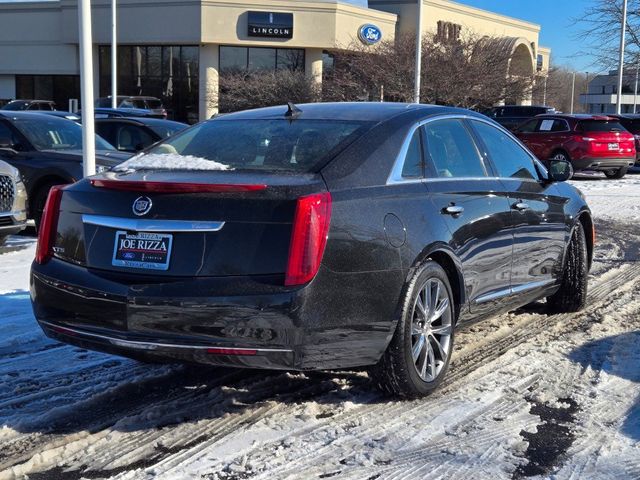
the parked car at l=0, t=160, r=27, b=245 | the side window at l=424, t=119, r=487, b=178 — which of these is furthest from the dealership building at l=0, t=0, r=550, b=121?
the side window at l=424, t=119, r=487, b=178

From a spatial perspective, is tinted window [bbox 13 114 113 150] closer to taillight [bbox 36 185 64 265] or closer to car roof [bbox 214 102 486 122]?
car roof [bbox 214 102 486 122]

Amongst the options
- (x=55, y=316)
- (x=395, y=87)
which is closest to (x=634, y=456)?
(x=55, y=316)

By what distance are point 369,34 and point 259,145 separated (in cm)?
3429

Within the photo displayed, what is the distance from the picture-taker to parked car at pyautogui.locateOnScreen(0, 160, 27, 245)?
9.09 metres

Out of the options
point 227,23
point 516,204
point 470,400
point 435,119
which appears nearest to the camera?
point 470,400

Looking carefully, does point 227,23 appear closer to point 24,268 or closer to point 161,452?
point 24,268

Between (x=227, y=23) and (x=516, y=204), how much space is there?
34.0 m

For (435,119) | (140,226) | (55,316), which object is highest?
(435,119)

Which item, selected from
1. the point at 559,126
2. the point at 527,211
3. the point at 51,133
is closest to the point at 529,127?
the point at 559,126

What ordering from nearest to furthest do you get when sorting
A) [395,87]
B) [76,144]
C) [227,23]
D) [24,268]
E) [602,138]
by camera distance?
[24,268], [76,144], [602,138], [395,87], [227,23]

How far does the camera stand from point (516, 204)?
5.55 meters

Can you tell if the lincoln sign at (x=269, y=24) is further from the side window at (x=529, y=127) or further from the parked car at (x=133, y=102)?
the side window at (x=529, y=127)

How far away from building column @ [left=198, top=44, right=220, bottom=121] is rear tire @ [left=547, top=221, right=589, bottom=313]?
32.9 meters

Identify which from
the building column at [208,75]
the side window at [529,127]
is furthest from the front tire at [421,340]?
the building column at [208,75]
